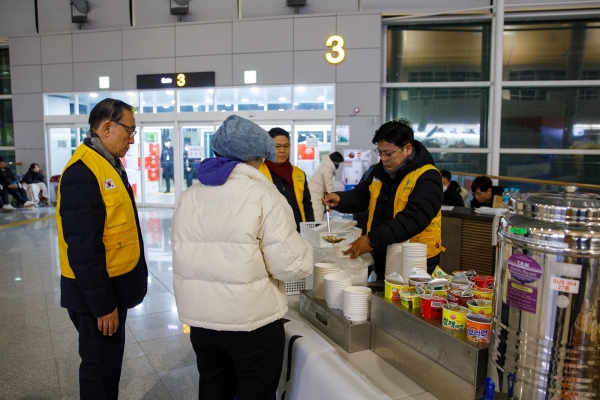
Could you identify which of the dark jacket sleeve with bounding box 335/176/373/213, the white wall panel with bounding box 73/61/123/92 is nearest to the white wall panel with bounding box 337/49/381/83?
the white wall panel with bounding box 73/61/123/92

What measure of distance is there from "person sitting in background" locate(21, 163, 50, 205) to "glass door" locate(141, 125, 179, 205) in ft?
9.06

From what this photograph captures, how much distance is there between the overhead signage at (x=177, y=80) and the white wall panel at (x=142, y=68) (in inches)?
5.1

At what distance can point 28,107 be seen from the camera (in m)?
11.5

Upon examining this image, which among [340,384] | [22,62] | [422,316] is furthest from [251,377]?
[22,62]

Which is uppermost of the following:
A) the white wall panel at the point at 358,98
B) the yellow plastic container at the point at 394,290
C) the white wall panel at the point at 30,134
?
the white wall panel at the point at 358,98

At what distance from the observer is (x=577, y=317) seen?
91 cm

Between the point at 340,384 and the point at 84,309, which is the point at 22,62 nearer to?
the point at 84,309

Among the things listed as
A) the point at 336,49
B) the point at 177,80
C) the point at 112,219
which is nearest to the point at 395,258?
the point at 112,219

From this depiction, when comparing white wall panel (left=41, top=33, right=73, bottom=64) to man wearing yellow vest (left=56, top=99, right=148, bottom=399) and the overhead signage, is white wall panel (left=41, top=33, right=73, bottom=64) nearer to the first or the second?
the overhead signage

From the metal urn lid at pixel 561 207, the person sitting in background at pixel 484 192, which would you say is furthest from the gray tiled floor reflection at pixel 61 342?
the person sitting in background at pixel 484 192

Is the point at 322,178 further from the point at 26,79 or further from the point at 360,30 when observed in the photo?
the point at 26,79

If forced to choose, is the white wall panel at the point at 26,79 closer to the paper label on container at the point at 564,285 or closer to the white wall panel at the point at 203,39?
the white wall panel at the point at 203,39

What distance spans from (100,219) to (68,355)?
6.54 ft

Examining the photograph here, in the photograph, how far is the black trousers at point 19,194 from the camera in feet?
35.9
